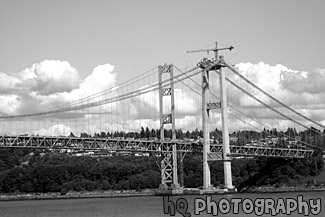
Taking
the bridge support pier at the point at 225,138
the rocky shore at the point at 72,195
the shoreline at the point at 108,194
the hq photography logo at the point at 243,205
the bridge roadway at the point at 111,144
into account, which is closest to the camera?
the hq photography logo at the point at 243,205

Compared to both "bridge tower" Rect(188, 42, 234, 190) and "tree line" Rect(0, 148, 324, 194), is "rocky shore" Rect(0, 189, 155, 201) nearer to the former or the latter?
"tree line" Rect(0, 148, 324, 194)

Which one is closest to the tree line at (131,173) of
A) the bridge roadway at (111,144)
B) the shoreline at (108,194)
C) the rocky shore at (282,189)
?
the rocky shore at (282,189)

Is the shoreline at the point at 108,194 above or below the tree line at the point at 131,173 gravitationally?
below

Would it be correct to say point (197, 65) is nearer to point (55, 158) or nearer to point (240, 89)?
point (240, 89)

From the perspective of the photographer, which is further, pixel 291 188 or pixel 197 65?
pixel 291 188

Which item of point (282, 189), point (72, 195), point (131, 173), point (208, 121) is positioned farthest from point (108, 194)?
point (208, 121)

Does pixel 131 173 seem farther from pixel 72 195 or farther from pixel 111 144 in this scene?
pixel 111 144

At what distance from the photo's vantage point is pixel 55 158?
137 m

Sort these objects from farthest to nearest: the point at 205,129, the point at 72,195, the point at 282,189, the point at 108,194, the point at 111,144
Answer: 1. the point at 72,195
2. the point at 108,194
3. the point at 282,189
4. the point at 111,144
5. the point at 205,129

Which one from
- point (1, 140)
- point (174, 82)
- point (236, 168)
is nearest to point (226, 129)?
point (174, 82)

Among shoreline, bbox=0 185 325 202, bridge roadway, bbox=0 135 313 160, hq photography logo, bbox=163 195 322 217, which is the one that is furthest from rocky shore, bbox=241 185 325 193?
hq photography logo, bbox=163 195 322 217

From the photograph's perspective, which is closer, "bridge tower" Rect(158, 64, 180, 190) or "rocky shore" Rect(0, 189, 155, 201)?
"bridge tower" Rect(158, 64, 180, 190)

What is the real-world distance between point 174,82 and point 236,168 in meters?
26.1

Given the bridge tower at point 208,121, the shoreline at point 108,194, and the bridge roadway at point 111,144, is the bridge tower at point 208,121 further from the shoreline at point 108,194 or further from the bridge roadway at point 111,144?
the shoreline at point 108,194
